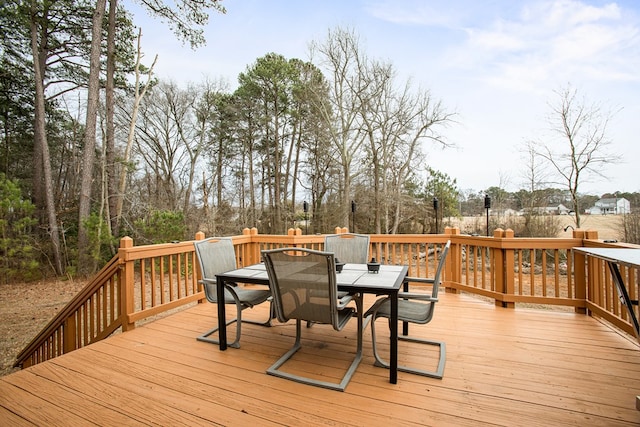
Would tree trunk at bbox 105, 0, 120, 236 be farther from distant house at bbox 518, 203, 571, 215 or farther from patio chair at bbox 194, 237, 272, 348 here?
distant house at bbox 518, 203, 571, 215

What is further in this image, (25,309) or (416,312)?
(25,309)

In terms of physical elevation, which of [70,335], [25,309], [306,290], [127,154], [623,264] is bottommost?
[25,309]

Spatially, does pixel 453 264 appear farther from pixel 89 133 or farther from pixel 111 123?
pixel 111 123

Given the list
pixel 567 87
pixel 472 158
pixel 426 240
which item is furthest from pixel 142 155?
pixel 567 87

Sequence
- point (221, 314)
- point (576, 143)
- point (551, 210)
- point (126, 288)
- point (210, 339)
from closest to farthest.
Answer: point (221, 314), point (210, 339), point (126, 288), point (576, 143), point (551, 210)

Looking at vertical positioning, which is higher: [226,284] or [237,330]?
[226,284]

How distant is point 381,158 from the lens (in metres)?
12.2

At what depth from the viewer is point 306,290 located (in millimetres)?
2064

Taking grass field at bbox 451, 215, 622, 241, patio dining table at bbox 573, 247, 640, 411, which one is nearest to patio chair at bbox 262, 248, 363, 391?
patio dining table at bbox 573, 247, 640, 411

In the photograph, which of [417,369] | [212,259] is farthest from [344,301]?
[212,259]

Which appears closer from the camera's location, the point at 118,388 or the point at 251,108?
the point at 118,388

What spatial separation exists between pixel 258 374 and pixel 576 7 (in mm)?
7852

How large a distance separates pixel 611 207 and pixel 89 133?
48.0ft

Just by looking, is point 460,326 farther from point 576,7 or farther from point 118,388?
point 576,7
